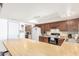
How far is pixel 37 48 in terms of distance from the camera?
128cm

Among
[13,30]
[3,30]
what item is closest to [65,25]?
[13,30]

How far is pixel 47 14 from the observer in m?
1.24

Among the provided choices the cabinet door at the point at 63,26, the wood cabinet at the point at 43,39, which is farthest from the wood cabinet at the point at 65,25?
the wood cabinet at the point at 43,39

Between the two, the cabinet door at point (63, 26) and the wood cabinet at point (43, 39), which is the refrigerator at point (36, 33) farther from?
the cabinet door at point (63, 26)

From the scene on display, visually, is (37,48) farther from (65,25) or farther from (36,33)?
(65,25)

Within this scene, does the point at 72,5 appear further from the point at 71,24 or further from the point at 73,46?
the point at 73,46

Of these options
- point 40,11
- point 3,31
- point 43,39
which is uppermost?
point 40,11

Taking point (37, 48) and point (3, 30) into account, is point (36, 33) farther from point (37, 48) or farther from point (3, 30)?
point (3, 30)

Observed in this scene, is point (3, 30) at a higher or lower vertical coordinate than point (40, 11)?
lower

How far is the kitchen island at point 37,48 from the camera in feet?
3.94

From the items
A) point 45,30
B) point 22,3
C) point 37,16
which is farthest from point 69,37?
point 22,3

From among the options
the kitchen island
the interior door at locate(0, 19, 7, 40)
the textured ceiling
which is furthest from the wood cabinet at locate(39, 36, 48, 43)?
the interior door at locate(0, 19, 7, 40)

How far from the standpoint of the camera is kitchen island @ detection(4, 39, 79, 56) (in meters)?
1.20

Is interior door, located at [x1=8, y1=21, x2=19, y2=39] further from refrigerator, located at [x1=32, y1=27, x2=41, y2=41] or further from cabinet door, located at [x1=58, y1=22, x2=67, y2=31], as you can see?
cabinet door, located at [x1=58, y1=22, x2=67, y2=31]
